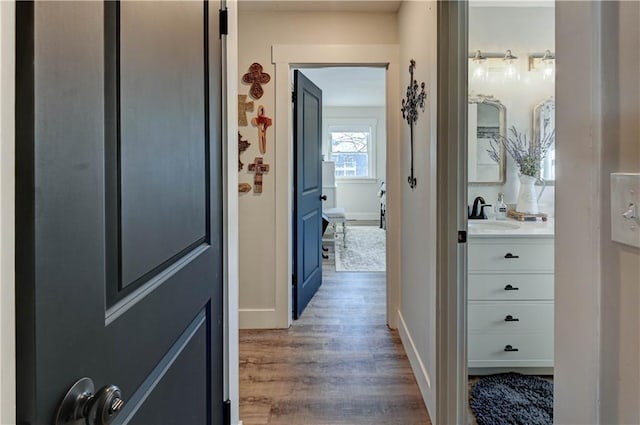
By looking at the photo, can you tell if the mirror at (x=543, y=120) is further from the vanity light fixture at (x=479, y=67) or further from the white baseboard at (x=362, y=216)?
the white baseboard at (x=362, y=216)

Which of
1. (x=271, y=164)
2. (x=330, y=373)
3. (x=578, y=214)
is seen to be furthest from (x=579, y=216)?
(x=271, y=164)

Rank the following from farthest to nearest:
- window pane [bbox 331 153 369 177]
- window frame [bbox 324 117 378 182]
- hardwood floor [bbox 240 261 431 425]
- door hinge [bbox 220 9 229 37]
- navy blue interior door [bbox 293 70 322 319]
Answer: window pane [bbox 331 153 369 177]
window frame [bbox 324 117 378 182]
navy blue interior door [bbox 293 70 322 319]
hardwood floor [bbox 240 261 431 425]
door hinge [bbox 220 9 229 37]

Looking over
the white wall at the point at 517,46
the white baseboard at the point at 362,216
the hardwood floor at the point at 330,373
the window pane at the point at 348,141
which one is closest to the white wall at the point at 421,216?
the hardwood floor at the point at 330,373

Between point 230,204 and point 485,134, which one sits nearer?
point 230,204

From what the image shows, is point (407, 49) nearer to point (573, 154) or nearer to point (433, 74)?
point (433, 74)

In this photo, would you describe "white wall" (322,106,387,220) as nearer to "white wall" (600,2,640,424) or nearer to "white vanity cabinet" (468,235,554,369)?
"white vanity cabinet" (468,235,554,369)

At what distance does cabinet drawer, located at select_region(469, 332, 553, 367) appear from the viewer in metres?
2.28

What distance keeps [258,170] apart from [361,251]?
329cm

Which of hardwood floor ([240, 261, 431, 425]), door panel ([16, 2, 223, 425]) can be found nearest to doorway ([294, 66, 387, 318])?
hardwood floor ([240, 261, 431, 425])

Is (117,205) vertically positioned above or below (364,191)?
below

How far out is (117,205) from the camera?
25.4 inches

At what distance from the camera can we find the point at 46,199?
1.45 ft

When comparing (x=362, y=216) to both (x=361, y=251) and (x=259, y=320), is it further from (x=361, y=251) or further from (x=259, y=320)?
(x=259, y=320)

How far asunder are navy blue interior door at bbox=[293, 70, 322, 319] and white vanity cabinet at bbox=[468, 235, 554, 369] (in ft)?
5.05
